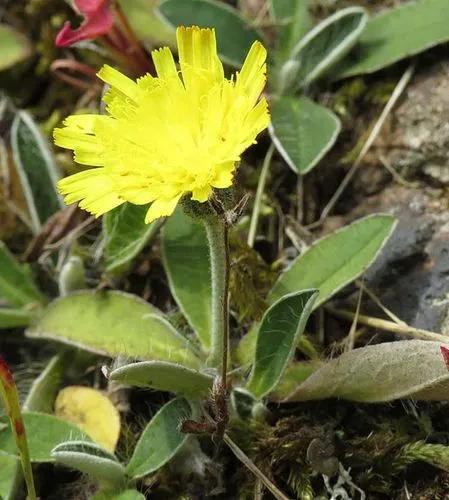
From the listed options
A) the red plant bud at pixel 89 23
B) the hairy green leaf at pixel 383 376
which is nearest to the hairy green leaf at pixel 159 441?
the hairy green leaf at pixel 383 376

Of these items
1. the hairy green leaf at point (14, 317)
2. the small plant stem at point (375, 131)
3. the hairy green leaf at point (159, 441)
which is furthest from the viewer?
the small plant stem at point (375, 131)

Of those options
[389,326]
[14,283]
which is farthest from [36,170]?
[389,326]

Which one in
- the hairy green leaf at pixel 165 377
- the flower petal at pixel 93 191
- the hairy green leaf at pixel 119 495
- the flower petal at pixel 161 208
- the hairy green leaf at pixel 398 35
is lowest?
the hairy green leaf at pixel 119 495

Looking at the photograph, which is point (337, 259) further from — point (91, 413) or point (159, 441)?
point (91, 413)

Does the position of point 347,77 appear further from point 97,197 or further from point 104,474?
point 104,474

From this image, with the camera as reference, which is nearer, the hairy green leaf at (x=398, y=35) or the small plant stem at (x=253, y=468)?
the small plant stem at (x=253, y=468)

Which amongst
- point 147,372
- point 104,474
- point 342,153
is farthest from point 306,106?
point 104,474

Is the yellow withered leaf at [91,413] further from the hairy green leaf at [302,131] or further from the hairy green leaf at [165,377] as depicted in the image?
the hairy green leaf at [302,131]
